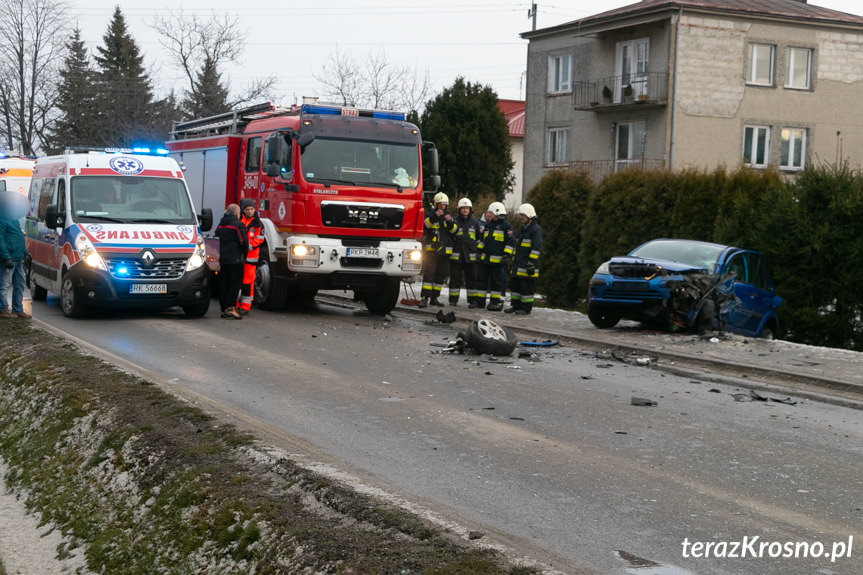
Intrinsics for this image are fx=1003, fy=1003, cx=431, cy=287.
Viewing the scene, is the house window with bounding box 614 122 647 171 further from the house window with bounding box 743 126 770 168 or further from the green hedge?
the green hedge

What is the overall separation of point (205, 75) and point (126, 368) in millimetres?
48521

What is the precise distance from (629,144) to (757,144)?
4.99 metres

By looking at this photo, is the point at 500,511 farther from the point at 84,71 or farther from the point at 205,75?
the point at 84,71

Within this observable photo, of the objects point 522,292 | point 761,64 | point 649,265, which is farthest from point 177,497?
point 761,64

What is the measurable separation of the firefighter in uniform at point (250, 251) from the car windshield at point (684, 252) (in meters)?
6.20

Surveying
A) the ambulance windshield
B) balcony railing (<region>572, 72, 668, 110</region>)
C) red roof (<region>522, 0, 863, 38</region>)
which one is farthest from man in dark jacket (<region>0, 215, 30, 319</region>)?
red roof (<region>522, 0, 863, 38</region>)

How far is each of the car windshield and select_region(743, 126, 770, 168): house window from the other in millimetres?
24980

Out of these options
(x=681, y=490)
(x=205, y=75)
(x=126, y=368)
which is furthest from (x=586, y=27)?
(x=681, y=490)

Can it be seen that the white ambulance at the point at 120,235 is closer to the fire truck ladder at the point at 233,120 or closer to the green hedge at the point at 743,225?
the fire truck ladder at the point at 233,120

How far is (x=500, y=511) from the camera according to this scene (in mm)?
5891

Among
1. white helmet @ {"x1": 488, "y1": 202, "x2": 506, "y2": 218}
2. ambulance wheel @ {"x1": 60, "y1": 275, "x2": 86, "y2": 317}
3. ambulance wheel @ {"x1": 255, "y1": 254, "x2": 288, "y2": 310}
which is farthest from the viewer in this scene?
white helmet @ {"x1": 488, "y1": 202, "x2": 506, "y2": 218}

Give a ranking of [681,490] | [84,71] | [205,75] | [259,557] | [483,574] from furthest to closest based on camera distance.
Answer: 1. [84,71]
2. [205,75]
3. [681,490]
4. [259,557]
5. [483,574]

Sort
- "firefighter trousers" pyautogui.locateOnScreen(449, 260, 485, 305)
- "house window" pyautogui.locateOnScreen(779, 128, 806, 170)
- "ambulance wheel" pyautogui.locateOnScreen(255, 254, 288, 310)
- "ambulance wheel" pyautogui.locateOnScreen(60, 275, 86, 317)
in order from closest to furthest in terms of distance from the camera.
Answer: "ambulance wheel" pyautogui.locateOnScreen(60, 275, 86, 317) → "ambulance wheel" pyautogui.locateOnScreen(255, 254, 288, 310) → "firefighter trousers" pyautogui.locateOnScreen(449, 260, 485, 305) → "house window" pyautogui.locateOnScreen(779, 128, 806, 170)

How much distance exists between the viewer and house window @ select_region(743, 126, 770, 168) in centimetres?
3969
